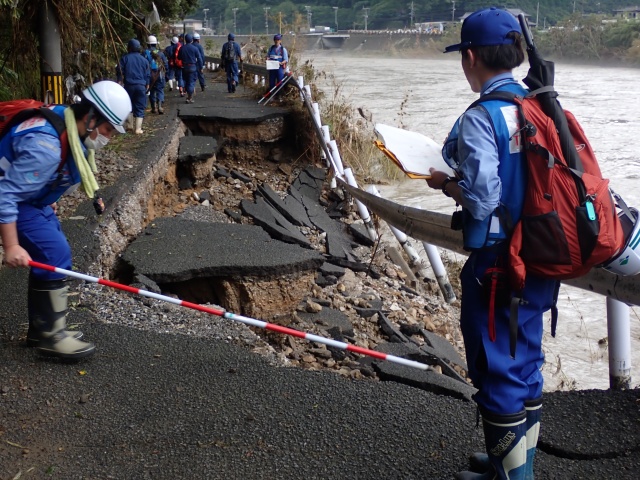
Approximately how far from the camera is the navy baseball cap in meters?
2.61

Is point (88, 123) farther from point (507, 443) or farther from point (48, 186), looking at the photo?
point (507, 443)

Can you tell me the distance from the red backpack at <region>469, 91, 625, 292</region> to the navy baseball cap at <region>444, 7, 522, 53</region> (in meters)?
0.19

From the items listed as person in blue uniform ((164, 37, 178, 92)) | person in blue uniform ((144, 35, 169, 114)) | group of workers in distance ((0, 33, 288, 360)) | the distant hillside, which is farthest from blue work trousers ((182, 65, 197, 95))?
the distant hillside

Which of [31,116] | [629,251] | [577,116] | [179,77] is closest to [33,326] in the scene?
[31,116]

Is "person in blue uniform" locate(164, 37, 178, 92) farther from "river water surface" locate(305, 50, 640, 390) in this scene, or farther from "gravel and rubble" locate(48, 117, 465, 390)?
"gravel and rubble" locate(48, 117, 465, 390)

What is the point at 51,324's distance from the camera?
4.25 meters

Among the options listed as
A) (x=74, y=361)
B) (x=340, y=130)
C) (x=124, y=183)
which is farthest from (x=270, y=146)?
(x=74, y=361)

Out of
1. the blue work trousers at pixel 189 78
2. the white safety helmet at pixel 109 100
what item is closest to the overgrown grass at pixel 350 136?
the blue work trousers at pixel 189 78

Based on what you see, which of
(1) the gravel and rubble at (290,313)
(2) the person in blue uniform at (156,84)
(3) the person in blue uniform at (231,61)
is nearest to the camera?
(1) the gravel and rubble at (290,313)

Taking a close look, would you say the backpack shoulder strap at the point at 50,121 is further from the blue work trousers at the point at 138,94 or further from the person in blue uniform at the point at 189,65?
the person in blue uniform at the point at 189,65

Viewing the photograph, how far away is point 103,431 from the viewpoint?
350 cm

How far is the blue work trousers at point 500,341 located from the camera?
8.81 feet

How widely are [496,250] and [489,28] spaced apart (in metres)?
0.77

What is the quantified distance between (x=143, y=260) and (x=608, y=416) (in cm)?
432
